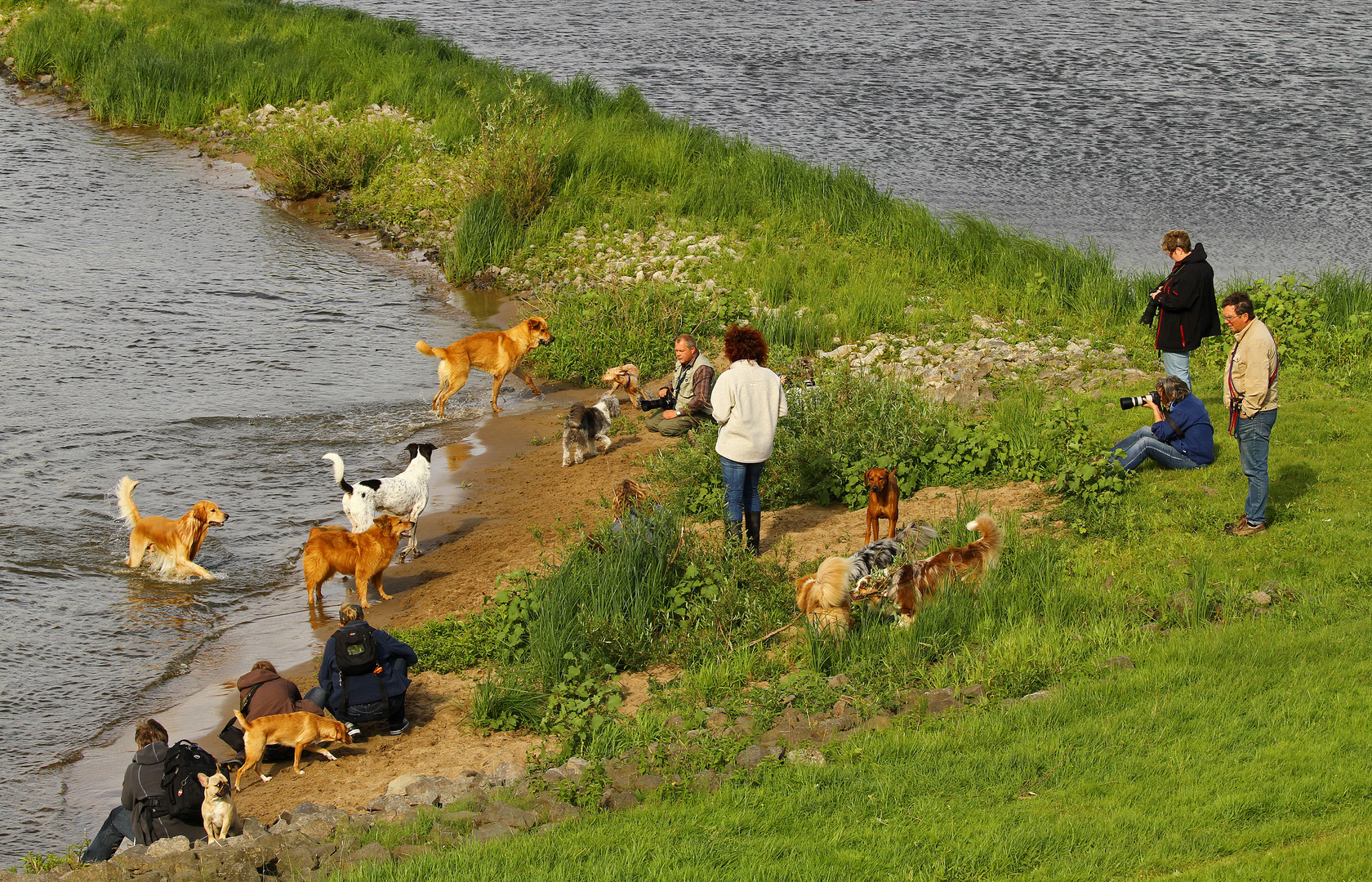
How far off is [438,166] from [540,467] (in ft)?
38.3

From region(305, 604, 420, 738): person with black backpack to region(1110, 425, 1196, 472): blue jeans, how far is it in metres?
6.49

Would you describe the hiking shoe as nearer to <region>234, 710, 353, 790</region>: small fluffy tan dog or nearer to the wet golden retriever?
<region>234, 710, 353, 790</region>: small fluffy tan dog

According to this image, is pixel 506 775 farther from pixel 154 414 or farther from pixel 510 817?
pixel 154 414

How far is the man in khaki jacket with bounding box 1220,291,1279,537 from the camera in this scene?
9.02 m

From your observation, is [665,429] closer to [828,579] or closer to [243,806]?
[828,579]

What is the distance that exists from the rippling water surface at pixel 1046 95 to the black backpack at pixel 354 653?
1532 centimetres

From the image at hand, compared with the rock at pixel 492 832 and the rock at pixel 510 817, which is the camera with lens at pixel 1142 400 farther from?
the rock at pixel 492 832

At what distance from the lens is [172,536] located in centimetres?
1065

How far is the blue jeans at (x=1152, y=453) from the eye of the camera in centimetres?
1059

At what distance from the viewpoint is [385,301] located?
19.3m

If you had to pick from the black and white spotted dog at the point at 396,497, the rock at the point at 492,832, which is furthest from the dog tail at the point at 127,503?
the rock at the point at 492,832

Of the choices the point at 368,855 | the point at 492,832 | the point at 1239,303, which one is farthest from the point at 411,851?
Answer: the point at 1239,303

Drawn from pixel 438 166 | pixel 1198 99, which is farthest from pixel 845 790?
pixel 1198 99

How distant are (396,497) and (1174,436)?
7243mm
